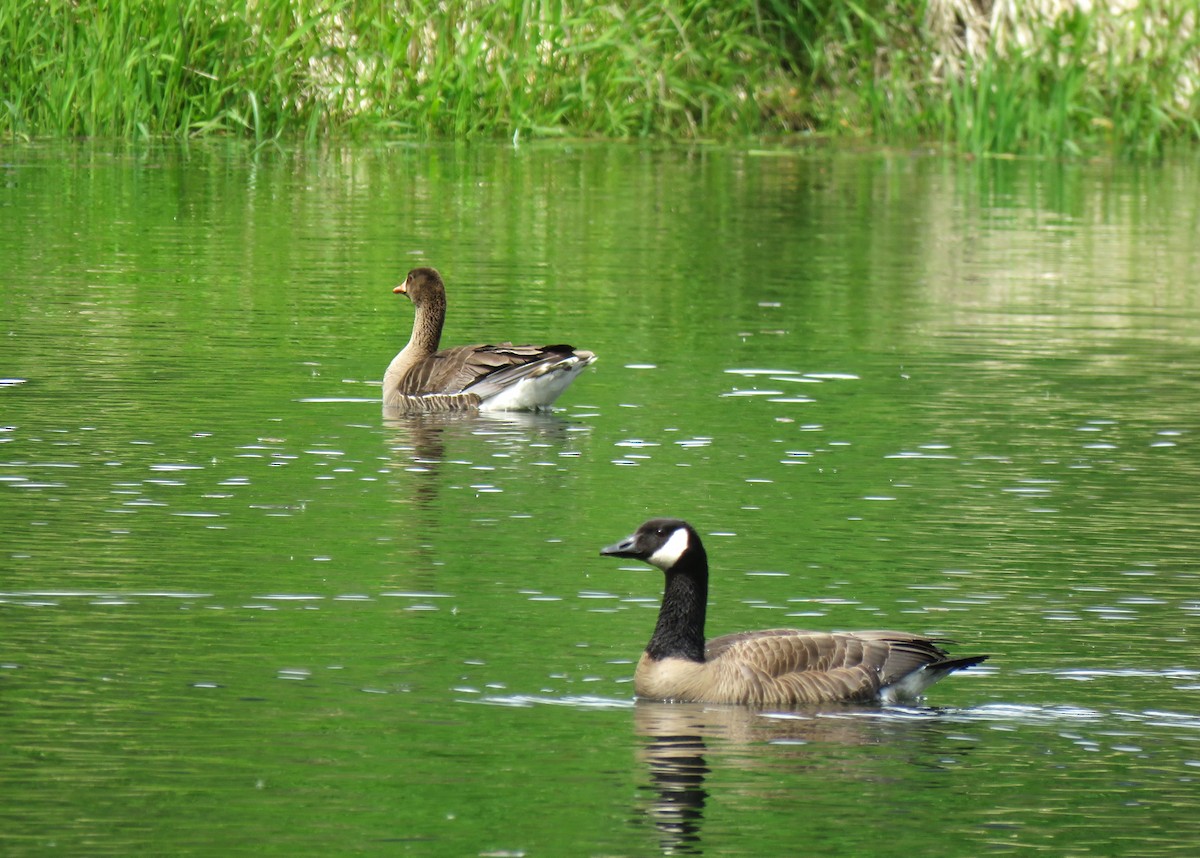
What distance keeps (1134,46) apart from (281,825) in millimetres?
27988

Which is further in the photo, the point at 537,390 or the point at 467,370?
the point at 467,370

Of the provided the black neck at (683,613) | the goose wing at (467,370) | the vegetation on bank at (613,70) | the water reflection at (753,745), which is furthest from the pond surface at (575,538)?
the vegetation on bank at (613,70)

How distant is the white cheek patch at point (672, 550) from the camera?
8938mm

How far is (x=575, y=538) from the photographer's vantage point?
11438 mm

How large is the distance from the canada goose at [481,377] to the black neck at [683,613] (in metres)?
6.07

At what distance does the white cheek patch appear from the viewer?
8.94 metres

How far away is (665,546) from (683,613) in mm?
270

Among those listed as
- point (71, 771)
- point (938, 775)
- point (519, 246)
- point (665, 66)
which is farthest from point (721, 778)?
point (665, 66)

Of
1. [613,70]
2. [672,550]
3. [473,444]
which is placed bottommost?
[473,444]

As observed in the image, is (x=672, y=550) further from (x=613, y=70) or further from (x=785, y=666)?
(x=613, y=70)

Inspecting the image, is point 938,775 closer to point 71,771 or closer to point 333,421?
point 71,771

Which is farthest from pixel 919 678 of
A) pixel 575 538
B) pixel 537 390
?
pixel 537 390

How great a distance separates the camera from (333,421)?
1471 cm

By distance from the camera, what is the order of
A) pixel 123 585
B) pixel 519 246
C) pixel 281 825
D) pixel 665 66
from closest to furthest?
pixel 281 825 → pixel 123 585 → pixel 519 246 → pixel 665 66
